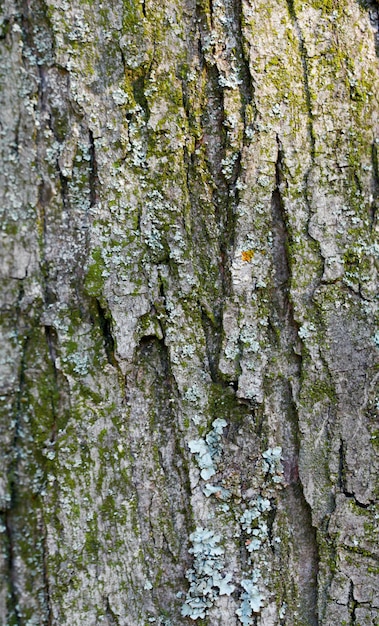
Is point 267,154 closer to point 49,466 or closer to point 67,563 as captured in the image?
point 49,466

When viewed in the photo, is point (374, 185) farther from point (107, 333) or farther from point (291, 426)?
point (107, 333)

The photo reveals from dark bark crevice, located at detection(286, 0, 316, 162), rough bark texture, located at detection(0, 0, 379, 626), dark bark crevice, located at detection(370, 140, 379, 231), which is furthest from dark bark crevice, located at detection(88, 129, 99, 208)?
dark bark crevice, located at detection(370, 140, 379, 231)

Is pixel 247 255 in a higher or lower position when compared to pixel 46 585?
higher

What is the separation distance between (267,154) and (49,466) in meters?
0.86

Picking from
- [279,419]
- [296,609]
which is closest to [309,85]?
[279,419]

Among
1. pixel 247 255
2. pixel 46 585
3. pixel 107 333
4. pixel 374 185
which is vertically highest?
pixel 374 185

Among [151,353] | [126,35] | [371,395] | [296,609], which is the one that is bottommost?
[296,609]

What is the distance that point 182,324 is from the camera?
1.16 metres

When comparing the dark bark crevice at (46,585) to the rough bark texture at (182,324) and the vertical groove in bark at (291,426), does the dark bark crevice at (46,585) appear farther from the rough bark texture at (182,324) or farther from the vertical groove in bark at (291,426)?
the vertical groove in bark at (291,426)

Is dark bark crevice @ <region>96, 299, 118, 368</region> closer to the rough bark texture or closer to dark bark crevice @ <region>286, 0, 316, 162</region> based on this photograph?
the rough bark texture

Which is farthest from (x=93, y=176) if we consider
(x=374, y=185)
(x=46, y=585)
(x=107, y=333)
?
(x=46, y=585)

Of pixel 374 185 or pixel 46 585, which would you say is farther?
pixel 374 185

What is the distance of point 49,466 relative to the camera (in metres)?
1.13

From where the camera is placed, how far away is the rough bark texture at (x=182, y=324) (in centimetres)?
112
